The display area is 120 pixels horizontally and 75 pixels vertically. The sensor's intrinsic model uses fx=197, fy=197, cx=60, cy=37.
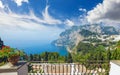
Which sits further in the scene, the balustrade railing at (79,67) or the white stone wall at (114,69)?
the balustrade railing at (79,67)

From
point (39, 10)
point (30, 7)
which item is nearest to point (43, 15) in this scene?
point (39, 10)

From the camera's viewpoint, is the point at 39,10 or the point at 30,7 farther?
the point at 39,10

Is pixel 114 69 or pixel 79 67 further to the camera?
pixel 79 67

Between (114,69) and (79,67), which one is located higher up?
(114,69)

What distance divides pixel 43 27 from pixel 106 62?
193m

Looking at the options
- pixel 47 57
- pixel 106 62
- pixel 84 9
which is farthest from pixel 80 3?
pixel 106 62

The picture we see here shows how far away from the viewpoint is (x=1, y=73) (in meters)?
3.94

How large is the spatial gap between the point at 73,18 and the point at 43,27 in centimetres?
3124

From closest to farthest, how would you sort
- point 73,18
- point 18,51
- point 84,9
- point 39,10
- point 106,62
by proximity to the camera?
point 18,51 → point 106,62 → point 39,10 → point 84,9 → point 73,18

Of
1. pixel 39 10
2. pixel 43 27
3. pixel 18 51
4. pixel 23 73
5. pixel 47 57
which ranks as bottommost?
pixel 47 57

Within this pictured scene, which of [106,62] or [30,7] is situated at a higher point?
[30,7]

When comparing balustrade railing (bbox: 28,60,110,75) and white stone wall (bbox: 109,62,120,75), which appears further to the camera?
balustrade railing (bbox: 28,60,110,75)

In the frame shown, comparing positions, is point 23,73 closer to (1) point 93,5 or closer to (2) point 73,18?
(1) point 93,5

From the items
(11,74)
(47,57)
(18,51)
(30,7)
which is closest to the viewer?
(11,74)
